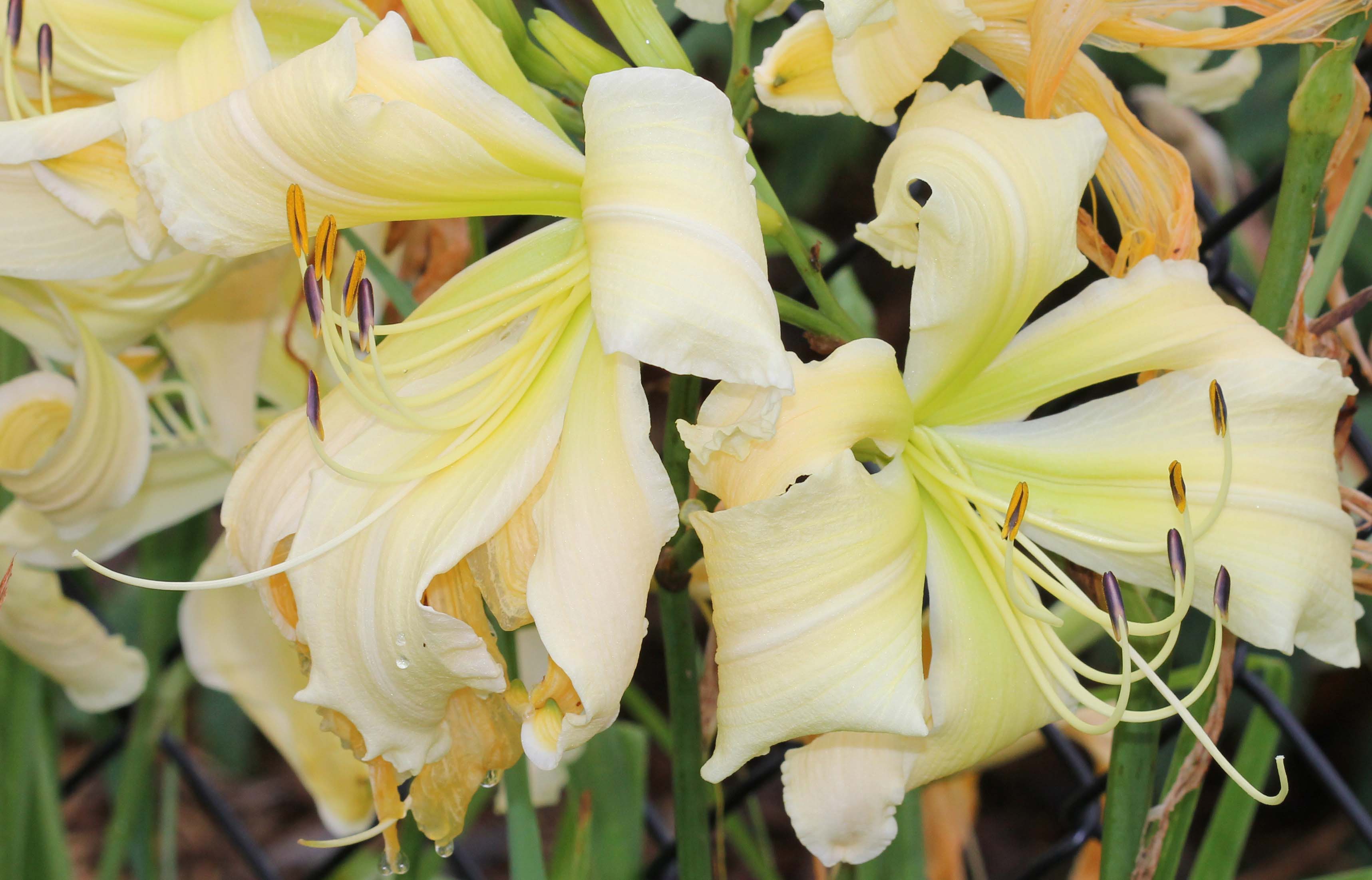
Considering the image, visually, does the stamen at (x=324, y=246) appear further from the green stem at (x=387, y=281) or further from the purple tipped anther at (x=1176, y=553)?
the purple tipped anther at (x=1176, y=553)

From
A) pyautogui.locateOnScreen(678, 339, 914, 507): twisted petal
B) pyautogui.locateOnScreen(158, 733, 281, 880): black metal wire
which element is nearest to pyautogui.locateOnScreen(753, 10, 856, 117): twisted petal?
pyautogui.locateOnScreen(678, 339, 914, 507): twisted petal

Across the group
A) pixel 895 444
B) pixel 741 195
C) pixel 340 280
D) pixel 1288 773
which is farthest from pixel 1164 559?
pixel 1288 773

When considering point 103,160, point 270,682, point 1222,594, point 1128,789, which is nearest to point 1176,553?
point 1222,594

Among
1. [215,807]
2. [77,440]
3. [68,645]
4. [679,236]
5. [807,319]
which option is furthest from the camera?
[215,807]

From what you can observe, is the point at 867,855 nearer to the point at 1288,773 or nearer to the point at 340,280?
the point at 340,280

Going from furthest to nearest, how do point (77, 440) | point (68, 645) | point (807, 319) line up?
point (68, 645)
point (77, 440)
point (807, 319)

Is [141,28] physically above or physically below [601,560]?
above

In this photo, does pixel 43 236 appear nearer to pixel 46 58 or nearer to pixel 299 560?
pixel 46 58

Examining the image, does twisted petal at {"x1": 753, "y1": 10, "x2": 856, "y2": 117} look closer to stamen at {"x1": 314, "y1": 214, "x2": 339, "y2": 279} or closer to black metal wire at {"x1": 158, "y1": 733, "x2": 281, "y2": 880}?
stamen at {"x1": 314, "y1": 214, "x2": 339, "y2": 279}
